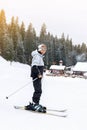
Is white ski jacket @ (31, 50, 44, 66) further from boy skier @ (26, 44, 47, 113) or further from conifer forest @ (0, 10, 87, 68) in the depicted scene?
conifer forest @ (0, 10, 87, 68)

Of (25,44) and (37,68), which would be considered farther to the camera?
(25,44)

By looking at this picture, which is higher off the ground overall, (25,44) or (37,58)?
(25,44)

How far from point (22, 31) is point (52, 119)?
11703cm

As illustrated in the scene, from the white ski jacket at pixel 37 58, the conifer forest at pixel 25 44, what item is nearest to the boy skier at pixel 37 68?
the white ski jacket at pixel 37 58

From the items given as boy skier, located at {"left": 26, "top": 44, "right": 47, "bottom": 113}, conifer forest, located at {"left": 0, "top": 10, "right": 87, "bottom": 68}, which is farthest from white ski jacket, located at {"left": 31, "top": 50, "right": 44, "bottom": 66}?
conifer forest, located at {"left": 0, "top": 10, "right": 87, "bottom": 68}

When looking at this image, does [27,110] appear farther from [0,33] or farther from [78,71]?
[78,71]

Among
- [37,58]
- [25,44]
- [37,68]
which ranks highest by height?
[25,44]

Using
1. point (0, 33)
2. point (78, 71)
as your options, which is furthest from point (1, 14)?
point (78, 71)

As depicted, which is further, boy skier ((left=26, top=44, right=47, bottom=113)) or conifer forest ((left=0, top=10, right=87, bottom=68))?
conifer forest ((left=0, top=10, right=87, bottom=68))

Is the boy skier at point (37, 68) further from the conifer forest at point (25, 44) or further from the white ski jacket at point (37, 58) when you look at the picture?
the conifer forest at point (25, 44)

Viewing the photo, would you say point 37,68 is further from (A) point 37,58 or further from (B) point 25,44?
(B) point 25,44

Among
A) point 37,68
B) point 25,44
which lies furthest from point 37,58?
point 25,44

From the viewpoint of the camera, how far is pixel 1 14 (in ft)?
339

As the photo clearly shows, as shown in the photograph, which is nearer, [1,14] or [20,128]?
[20,128]
